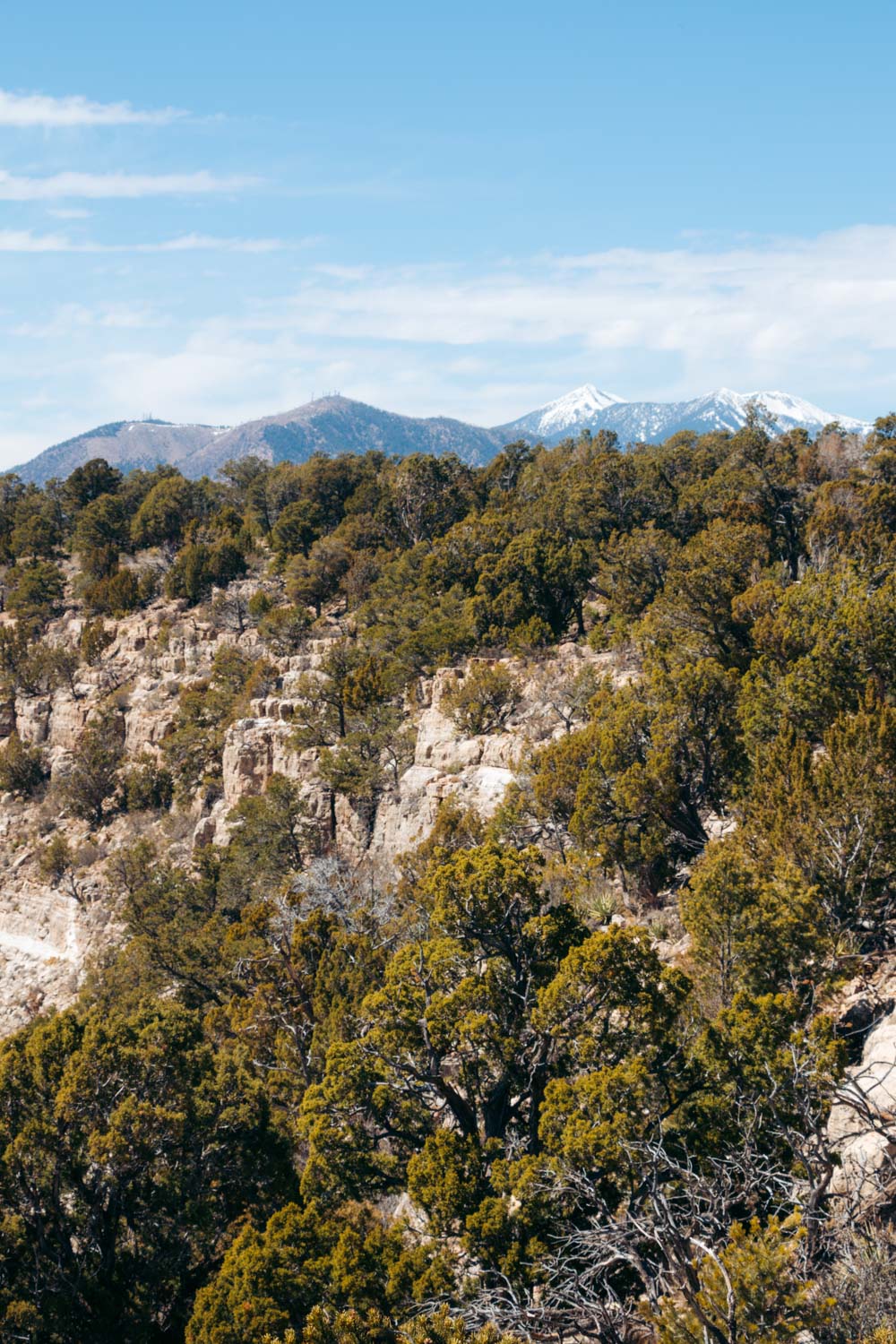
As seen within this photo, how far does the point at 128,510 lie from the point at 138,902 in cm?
5064

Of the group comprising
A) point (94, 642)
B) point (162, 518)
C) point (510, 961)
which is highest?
point (162, 518)

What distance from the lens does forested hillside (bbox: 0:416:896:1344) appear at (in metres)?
12.2

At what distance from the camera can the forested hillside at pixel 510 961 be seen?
12.2 m

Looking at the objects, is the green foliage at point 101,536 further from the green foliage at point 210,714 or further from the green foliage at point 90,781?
the green foliage at point 90,781

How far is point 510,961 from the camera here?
55.0 feet

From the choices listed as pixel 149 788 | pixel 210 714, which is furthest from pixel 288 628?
pixel 149 788

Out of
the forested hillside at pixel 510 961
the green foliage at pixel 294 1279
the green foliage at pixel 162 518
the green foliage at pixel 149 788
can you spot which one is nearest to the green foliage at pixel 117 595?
the green foliage at pixel 162 518

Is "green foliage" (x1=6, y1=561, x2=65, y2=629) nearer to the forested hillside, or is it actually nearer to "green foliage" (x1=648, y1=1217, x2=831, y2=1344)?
the forested hillside

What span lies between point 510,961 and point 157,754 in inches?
1586

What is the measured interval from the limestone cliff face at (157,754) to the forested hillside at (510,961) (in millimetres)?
297

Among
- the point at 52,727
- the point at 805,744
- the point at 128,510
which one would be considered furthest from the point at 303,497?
the point at 805,744

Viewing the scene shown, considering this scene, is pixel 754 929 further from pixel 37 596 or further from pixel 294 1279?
pixel 37 596

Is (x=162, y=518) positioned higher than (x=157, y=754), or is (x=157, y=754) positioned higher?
(x=162, y=518)

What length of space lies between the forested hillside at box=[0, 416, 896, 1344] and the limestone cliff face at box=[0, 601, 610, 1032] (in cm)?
30
